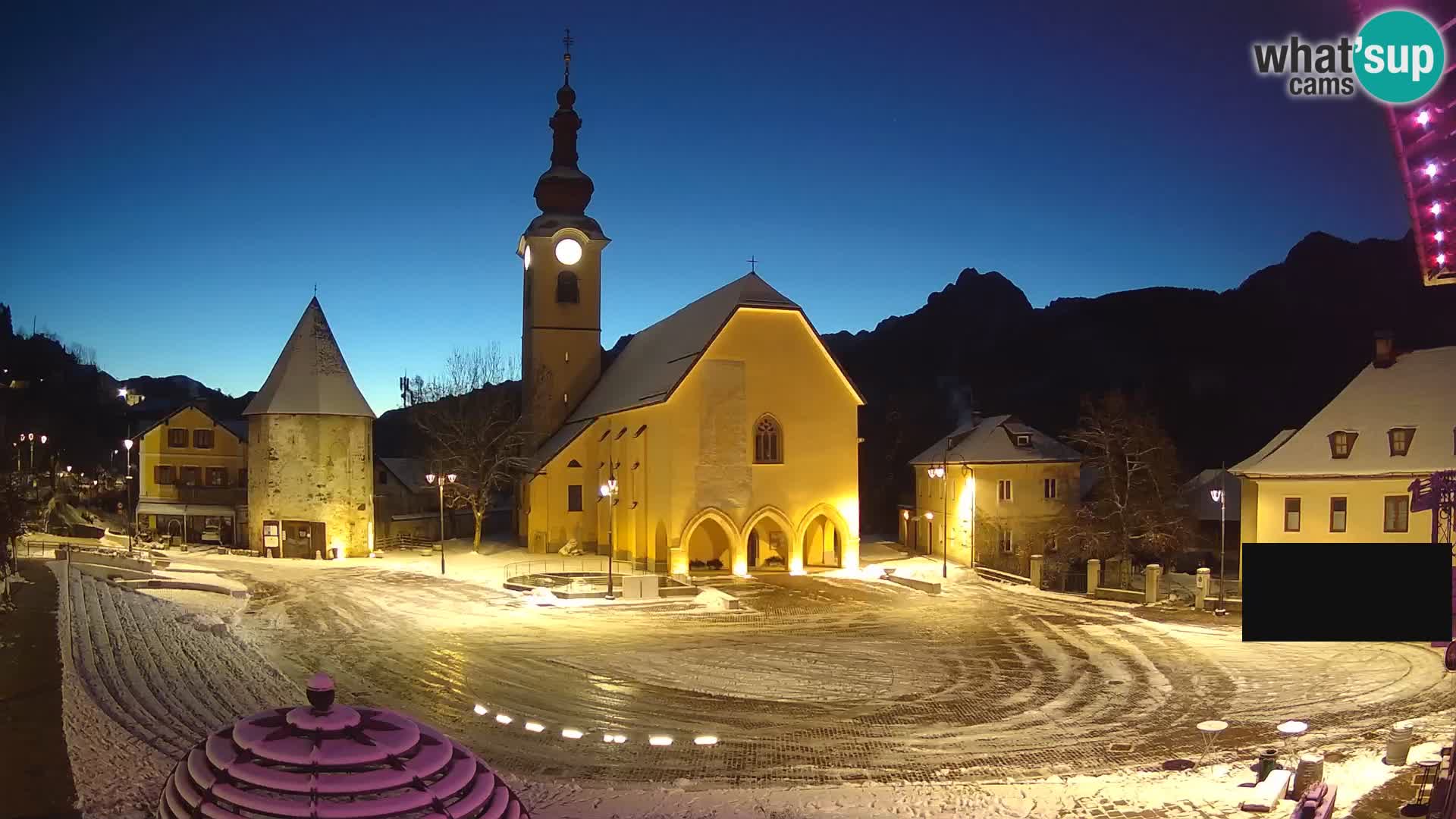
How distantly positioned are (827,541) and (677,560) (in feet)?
22.9

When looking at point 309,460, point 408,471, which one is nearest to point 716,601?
point 309,460

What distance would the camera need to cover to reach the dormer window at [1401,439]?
2894 centimetres

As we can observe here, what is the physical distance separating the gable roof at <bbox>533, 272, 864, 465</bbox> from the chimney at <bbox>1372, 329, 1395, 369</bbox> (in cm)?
1768

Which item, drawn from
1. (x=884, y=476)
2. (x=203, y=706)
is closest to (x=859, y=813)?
(x=203, y=706)

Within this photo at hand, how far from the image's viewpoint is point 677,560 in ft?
116

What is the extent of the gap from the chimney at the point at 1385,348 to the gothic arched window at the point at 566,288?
34052 mm

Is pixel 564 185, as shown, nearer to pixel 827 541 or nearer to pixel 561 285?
pixel 561 285

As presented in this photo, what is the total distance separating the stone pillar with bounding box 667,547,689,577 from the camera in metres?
35.1

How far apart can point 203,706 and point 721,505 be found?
73.3ft

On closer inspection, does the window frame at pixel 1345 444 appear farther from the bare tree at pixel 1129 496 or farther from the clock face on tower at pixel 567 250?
the clock face on tower at pixel 567 250

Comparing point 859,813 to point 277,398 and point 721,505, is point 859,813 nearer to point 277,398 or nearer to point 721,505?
point 721,505

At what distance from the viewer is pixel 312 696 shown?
4.45 metres

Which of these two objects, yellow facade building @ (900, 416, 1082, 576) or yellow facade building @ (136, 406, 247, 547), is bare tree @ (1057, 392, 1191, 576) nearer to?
yellow facade building @ (900, 416, 1082, 576)
